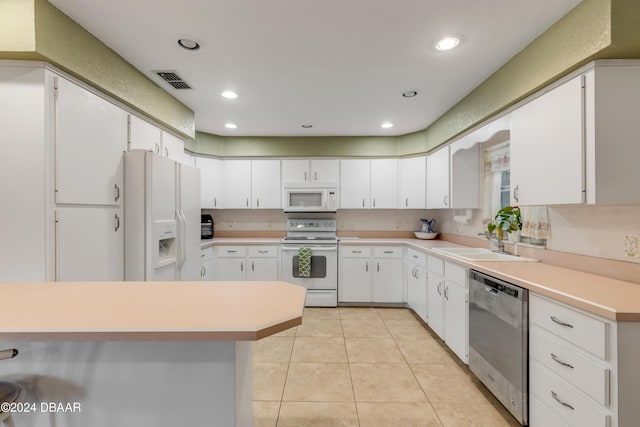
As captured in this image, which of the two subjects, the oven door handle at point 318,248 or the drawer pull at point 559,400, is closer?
the drawer pull at point 559,400

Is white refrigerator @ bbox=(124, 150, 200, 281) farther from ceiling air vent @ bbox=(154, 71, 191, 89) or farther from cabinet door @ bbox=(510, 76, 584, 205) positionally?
cabinet door @ bbox=(510, 76, 584, 205)

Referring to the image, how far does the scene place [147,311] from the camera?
1063 mm

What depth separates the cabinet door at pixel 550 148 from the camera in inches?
64.2

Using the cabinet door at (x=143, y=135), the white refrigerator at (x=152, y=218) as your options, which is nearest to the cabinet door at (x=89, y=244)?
the white refrigerator at (x=152, y=218)

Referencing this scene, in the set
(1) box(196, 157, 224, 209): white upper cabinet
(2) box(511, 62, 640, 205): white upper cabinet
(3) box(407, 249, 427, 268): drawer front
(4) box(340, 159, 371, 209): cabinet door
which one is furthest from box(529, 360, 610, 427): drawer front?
(1) box(196, 157, 224, 209): white upper cabinet

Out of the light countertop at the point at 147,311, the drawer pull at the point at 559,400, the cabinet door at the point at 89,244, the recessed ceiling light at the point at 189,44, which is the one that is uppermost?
the recessed ceiling light at the point at 189,44

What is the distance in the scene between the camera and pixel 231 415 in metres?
1.06

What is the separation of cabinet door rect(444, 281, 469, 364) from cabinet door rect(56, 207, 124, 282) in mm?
2610

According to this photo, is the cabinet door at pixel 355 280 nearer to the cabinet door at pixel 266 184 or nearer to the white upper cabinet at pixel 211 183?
the cabinet door at pixel 266 184

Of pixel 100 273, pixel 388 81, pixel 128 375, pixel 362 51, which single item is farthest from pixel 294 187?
→ pixel 128 375

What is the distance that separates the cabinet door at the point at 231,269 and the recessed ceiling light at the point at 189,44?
2.70m

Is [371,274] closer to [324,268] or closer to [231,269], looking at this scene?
[324,268]

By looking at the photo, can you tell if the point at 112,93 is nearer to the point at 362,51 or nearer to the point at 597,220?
the point at 362,51

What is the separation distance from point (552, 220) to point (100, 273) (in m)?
3.20
